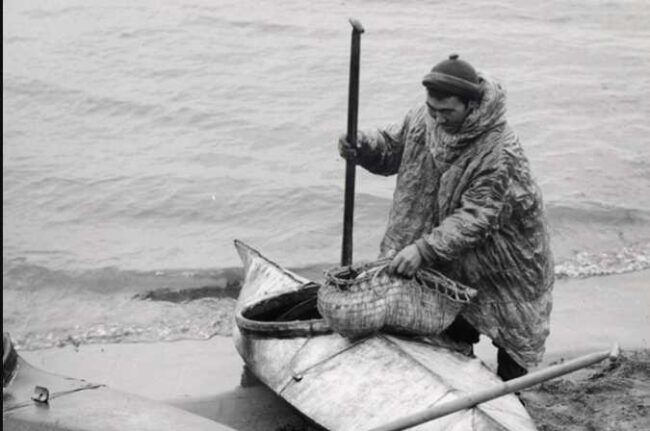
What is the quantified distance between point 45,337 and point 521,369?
4138mm

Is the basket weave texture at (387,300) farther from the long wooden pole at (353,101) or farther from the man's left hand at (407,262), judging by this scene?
the long wooden pole at (353,101)

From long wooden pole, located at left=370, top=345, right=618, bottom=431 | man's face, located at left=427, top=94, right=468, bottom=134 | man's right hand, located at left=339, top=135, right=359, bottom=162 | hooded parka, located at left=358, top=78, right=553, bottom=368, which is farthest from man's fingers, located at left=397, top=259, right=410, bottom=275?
long wooden pole, located at left=370, top=345, right=618, bottom=431

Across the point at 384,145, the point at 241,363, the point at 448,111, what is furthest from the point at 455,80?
the point at 241,363

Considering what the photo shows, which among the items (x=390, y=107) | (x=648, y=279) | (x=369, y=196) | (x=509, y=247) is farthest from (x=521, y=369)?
(x=390, y=107)

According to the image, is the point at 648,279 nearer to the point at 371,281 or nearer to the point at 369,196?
the point at 369,196

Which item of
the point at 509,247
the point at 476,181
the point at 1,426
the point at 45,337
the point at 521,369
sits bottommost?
the point at 45,337

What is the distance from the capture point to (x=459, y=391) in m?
5.03

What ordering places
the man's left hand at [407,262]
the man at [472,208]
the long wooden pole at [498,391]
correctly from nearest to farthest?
the long wooden pole at [498,391] < the man at [472,208] < the man's left hand at [407,262]

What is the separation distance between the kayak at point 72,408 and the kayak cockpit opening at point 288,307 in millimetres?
1644

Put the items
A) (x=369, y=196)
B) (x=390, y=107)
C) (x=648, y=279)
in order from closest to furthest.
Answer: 1. (x=648, y=279)
2. (x=369, y=196)
3. (x=390, y=107)

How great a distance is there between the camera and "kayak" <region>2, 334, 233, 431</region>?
4336 millimetres

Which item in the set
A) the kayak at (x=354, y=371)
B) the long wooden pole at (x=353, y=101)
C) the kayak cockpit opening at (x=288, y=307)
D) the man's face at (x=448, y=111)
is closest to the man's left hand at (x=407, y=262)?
the kayak at (x=354, y=371)

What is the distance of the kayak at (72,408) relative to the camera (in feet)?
14.2

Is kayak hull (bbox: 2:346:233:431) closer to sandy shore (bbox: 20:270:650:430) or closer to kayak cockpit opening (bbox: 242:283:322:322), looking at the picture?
kayak cockpit opening (bbox: 242:283:322:322)
